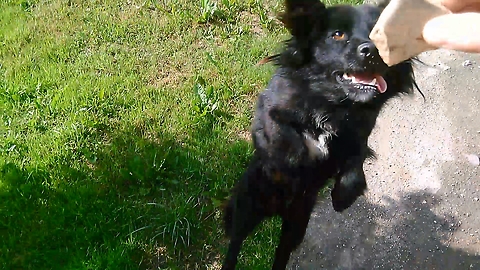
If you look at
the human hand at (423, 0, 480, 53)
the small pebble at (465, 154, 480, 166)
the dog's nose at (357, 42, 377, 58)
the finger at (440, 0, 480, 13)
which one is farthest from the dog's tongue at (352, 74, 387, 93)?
the small pebble at (465, 154, 480, 166)

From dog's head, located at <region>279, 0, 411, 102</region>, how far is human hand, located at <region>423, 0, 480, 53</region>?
2.40 feet

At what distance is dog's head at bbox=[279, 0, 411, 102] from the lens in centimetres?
212

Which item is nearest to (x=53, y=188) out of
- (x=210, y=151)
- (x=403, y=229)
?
(x=210, y=151)

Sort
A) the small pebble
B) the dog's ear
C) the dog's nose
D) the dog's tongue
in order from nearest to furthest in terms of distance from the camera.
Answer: the dog's nose < the dog's tongue < the dog's ear < the small pebble

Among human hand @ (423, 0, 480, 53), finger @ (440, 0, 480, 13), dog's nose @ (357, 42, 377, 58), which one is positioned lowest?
dog's nose @ (357, 42, 377, 58)

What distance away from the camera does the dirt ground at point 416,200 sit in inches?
119

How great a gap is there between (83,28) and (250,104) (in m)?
1.65

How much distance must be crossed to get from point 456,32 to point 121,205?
7.59 feet

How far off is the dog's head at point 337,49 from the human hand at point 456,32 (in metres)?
0.73

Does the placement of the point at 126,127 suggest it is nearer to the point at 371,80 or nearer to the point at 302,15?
the point at 302,15

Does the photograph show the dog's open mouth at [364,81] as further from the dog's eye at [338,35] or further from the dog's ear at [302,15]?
the dog's ear at [302,15]

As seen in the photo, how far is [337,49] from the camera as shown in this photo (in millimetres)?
2209

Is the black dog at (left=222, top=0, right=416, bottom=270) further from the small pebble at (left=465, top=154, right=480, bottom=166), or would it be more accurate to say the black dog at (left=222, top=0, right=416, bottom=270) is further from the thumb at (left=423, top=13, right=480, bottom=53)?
the small pebble at (left=465, top=154, right=480, bottom=166)

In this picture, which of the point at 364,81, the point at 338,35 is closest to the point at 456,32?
the point at 364,81
